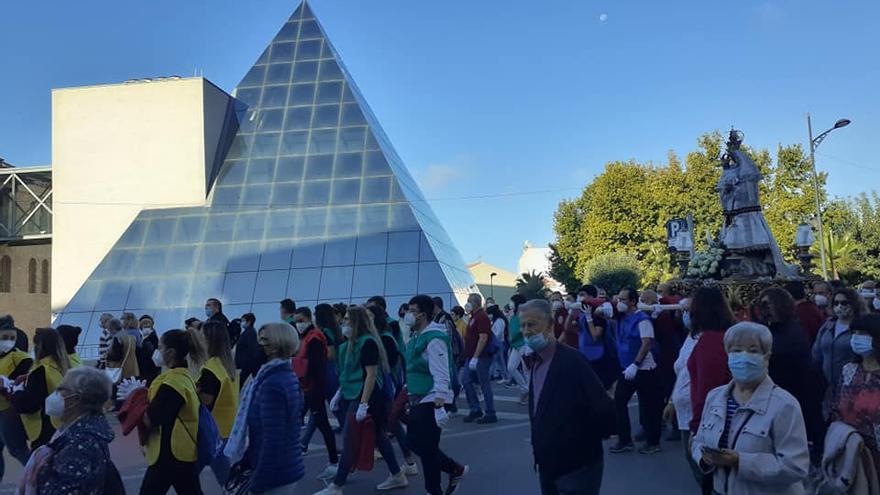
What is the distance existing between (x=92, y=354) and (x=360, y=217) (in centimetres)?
880

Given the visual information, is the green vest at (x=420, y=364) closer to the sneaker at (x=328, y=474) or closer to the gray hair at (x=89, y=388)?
the sneaker at (x=328, y=474)

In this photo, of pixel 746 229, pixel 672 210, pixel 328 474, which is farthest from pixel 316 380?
pixel 672 210

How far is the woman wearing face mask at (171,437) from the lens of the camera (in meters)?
4.27

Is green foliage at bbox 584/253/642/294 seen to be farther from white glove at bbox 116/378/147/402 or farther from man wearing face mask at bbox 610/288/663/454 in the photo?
white glove at bbox 116/378/147/402

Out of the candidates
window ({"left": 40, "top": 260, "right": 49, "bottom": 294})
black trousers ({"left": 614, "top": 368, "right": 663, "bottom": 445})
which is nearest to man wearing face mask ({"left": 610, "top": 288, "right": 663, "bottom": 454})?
black trousers ({"left": 614, "top": 368, "right": 663, "bottom": 445})

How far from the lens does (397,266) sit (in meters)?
21.1

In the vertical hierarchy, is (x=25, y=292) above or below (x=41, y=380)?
above

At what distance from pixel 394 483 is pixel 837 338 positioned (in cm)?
402

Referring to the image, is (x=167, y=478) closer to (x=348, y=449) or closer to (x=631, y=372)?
(x=348, y=449)

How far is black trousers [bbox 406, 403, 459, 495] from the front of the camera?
18.6ft

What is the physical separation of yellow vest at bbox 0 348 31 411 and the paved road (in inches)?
46.4

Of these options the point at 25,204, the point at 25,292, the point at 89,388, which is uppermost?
the point at 25,204

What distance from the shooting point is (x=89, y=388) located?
3330 mm

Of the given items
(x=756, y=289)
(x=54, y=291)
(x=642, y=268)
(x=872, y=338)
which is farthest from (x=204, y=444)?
(x=642, y=268)
